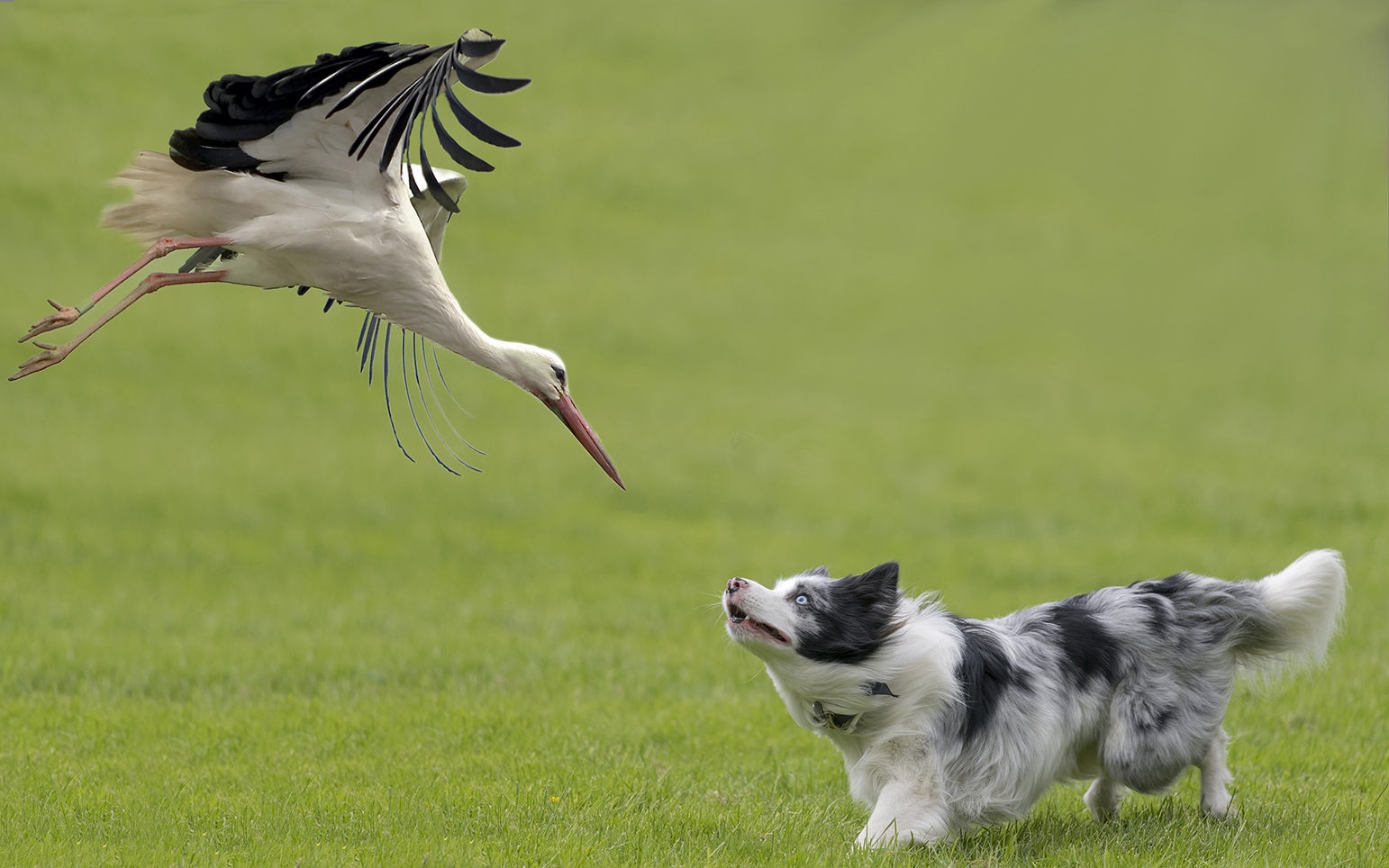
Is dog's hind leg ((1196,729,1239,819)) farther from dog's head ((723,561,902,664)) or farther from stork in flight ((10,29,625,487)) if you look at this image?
stork in flight ((10,29,625,487))

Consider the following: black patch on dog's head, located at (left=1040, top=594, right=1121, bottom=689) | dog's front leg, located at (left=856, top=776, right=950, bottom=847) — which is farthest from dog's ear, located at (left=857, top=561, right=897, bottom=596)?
black patch on dog's head, located at (left=1040, top=594, right=1121, bottom=689)

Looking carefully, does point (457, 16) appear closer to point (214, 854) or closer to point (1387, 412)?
point (1387, 412)

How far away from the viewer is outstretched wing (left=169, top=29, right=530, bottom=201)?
19.8ft

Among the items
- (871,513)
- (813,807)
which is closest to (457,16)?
(871,513)

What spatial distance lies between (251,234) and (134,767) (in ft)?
10.6

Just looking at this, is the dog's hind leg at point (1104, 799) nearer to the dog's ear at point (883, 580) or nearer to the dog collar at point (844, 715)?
the dog collar at point (844, 715)

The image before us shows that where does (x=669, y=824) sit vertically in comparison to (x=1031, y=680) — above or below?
below

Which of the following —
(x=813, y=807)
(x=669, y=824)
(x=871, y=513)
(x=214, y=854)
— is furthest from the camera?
(x=871, y=513)

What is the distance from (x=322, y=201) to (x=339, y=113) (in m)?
0.49

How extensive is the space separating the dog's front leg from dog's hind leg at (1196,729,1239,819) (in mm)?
1569

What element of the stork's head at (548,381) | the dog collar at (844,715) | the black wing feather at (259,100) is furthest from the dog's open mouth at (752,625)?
the black wing feather at (259,100)

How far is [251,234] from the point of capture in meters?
6.72

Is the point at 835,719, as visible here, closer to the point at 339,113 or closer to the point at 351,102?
the point at 351,102

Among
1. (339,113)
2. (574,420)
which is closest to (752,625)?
(574,420)
